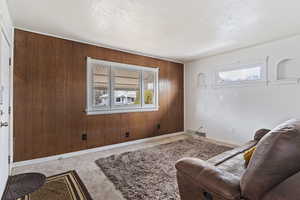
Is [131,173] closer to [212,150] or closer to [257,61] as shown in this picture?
[212,150]

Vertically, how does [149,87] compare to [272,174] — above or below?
above

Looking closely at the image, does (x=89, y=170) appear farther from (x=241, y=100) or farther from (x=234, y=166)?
(x=241, y=100)

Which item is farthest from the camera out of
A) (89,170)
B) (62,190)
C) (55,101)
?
(55,101)

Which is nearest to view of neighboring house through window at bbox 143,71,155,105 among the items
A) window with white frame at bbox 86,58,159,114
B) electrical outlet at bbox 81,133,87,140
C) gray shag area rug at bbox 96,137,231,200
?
window with white frame at bbox 86,58,159,114

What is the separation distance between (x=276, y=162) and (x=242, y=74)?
350 cm

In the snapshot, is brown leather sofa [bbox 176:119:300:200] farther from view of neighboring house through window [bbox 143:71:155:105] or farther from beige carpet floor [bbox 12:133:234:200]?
view of neighboring house through window [bbox 143:71:155:105]

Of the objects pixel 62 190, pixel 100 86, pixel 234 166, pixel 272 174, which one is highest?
pixel 100 86

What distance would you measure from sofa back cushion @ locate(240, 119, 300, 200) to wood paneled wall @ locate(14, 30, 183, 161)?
10.4 ft

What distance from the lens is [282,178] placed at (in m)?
0.89

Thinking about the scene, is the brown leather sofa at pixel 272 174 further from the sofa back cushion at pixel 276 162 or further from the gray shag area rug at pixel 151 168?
the gray shag area rug at pixel 151 168

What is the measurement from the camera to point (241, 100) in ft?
12.5

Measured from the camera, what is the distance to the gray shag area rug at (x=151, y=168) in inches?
76.0

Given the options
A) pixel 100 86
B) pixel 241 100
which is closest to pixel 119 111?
pixel 100 86

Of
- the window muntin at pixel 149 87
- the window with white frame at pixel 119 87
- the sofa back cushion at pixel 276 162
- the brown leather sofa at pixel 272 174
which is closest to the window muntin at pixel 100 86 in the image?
the window with white frame at pixel 119 87
